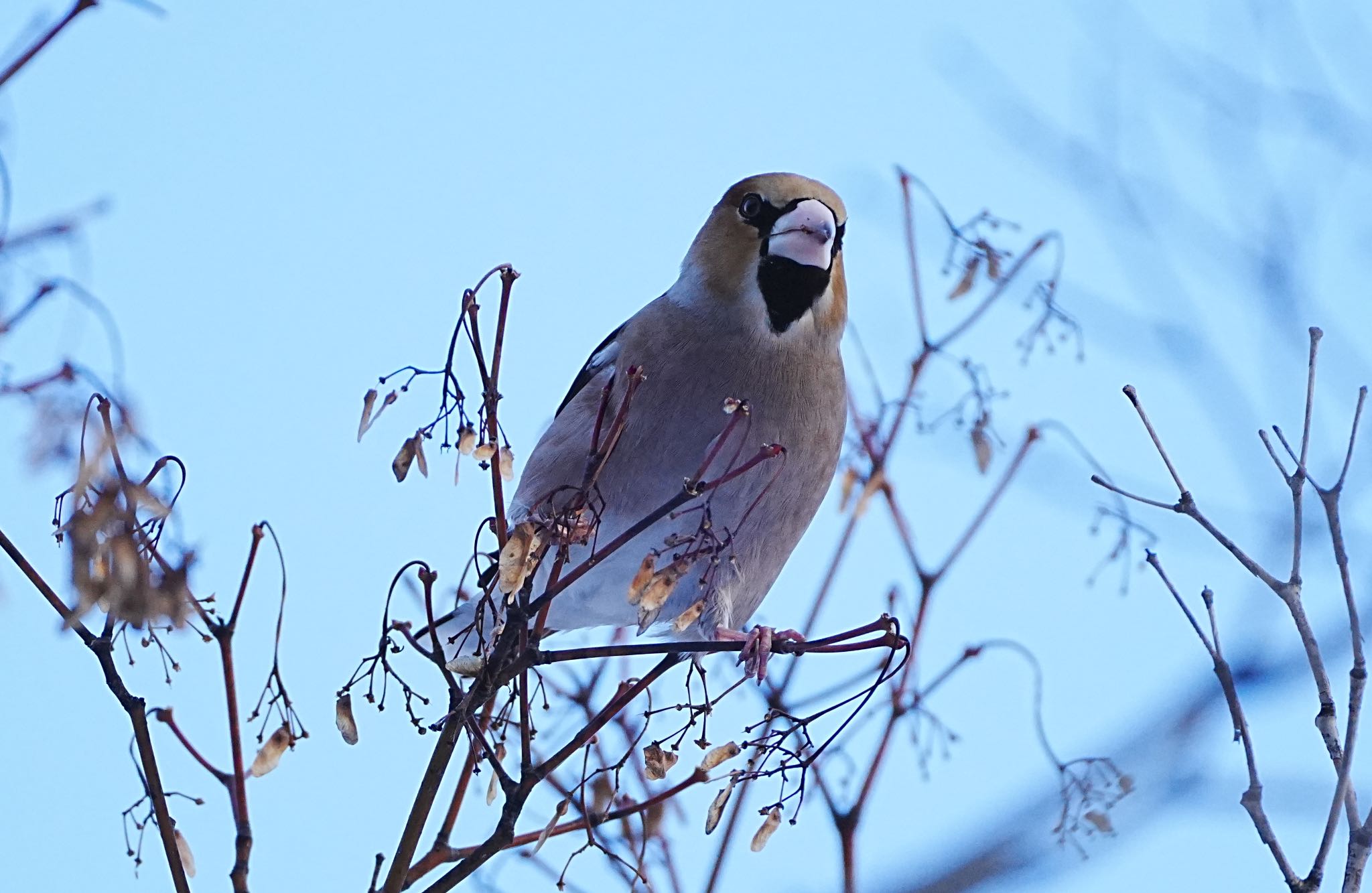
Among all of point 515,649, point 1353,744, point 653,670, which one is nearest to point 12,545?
point 515,649

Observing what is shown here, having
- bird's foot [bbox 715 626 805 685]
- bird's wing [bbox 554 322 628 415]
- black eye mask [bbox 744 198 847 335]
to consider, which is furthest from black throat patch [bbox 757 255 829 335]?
bird's foot [bbox 715 626 805 685]

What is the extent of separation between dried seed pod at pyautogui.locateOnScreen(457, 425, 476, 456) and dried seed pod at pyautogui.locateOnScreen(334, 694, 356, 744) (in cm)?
36

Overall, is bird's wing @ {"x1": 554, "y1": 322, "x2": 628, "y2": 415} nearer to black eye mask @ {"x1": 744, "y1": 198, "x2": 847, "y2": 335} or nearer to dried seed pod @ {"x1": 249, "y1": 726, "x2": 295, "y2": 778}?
black eye mask @ {"x1": 744, "y1": 198, "x2": 847, "y2": 335}

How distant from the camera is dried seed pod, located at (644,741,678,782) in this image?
1927 millimetres

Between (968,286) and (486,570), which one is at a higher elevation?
(968,286)

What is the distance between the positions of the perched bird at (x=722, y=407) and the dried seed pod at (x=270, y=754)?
1080 mm

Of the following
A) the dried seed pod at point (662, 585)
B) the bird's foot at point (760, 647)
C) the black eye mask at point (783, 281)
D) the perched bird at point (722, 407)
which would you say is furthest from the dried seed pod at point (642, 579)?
the black eye mask at point (783, 281)

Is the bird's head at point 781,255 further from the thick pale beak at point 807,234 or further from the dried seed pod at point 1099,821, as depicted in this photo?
the dried seed pod at point 1099,821

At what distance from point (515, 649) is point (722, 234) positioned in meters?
1.85

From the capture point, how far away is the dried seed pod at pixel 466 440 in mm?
1891

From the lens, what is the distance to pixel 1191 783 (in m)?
1.31

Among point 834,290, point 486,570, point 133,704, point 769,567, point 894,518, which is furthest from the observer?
point 834,290

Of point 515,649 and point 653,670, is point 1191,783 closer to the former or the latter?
point 653,670

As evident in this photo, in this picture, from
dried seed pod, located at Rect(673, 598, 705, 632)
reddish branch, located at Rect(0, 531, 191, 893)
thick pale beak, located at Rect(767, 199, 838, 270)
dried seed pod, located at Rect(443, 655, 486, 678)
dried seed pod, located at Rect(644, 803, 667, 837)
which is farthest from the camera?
thick pale beak, located at Rect(767, 199, 838, 270)
